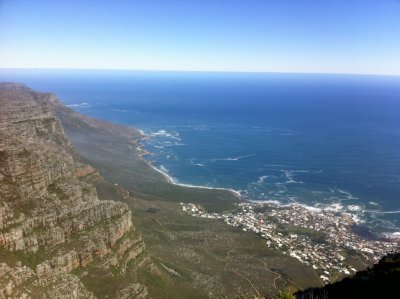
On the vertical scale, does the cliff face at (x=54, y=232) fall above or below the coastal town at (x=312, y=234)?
above

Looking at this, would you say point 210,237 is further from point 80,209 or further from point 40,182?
point 40,182

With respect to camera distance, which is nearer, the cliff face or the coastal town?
the cliff face

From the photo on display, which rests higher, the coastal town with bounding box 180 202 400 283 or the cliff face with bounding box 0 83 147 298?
the cliff face with bounding box 0 83 147 298

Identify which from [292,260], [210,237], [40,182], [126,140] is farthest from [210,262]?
[126,140]

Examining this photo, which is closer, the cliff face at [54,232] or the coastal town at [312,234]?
the cliff face at [54,232]

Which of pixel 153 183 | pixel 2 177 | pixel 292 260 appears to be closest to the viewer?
pixel 2 177
